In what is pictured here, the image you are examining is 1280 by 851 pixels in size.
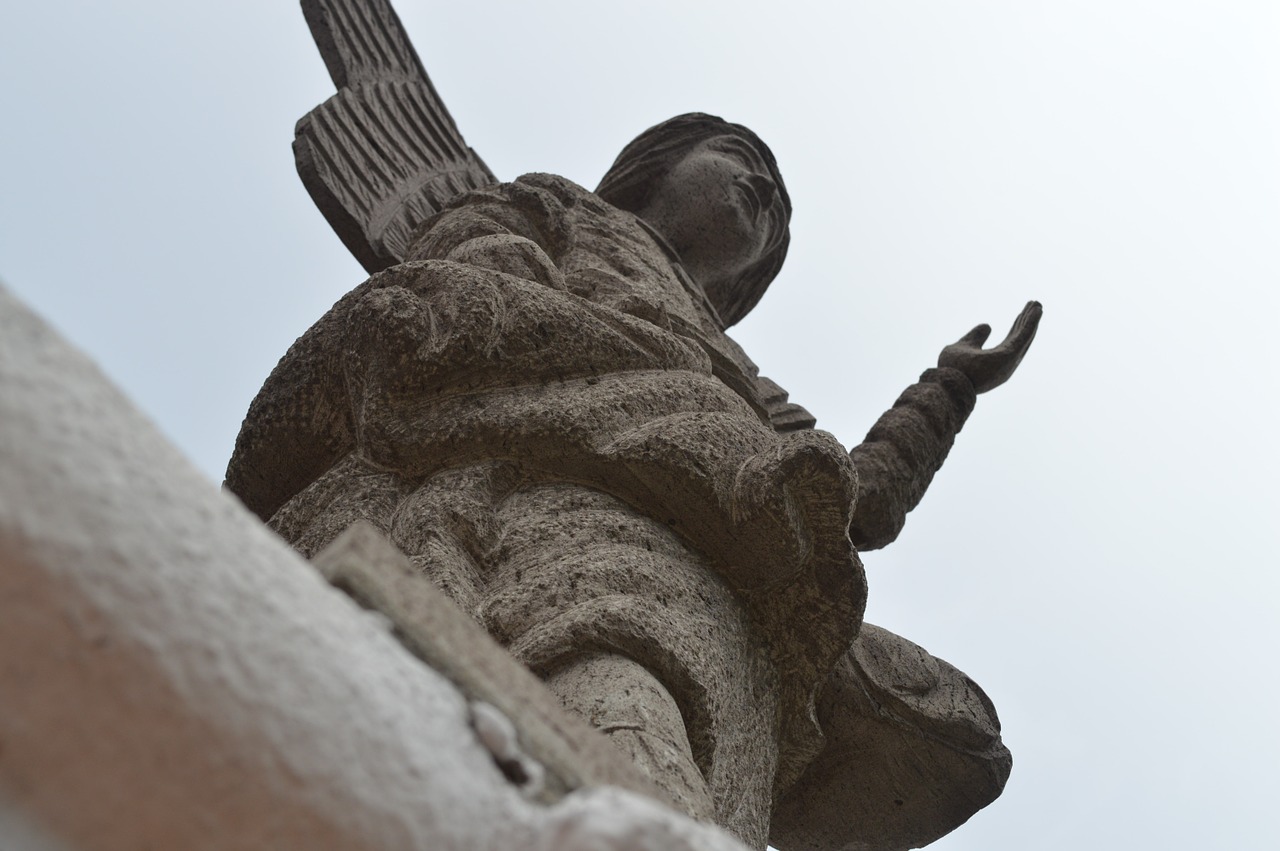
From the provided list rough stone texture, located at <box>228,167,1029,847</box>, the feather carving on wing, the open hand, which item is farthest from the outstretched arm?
the feather carving on wing

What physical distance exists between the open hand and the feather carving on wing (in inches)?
58.5

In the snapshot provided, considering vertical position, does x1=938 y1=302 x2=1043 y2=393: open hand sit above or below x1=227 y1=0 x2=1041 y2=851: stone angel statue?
above

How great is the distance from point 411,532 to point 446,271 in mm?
543

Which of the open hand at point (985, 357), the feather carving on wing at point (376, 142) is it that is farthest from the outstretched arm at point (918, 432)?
the feather carving on wing at point (376, 142)

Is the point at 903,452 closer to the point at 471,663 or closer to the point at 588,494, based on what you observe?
the point at 588,494

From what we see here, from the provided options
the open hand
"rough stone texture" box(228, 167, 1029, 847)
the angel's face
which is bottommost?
"rough stone texture" box(228, 167, 1029, 847)

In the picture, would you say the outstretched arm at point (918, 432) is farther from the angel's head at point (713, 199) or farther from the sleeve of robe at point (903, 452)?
the angel's head at point (713, 199)

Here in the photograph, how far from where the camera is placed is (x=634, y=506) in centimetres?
213

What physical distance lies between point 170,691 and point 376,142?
3.49 meters

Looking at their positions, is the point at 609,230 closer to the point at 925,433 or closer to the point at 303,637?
the point at 925,433

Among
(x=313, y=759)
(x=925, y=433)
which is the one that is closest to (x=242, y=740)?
(x=313, y=759)

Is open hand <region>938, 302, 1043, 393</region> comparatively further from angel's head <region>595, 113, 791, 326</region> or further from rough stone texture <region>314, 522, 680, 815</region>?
rough stone texture <region>314, 522, 680, 815</region>

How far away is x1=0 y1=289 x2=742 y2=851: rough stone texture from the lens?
0.63 m

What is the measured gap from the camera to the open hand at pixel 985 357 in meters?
3.41
